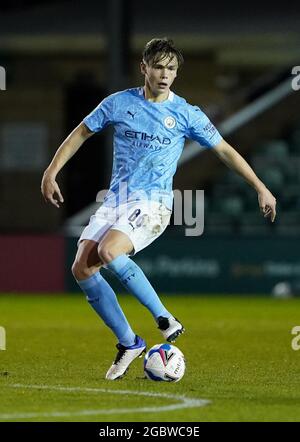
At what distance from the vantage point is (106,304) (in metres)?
8.02

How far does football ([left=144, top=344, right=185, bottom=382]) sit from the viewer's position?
Result: 7.83 metres

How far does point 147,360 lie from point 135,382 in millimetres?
153

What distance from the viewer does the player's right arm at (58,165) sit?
25.5ft

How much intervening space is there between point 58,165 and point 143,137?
22.7 inches

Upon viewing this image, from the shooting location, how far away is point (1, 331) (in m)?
12.0

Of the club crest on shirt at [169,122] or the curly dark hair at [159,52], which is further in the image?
the club crest on shirt at [169,122]

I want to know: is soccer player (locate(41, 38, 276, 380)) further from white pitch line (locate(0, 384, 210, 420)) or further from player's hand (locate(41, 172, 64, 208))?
white pitch line (locate(0, 384, 210, 420))

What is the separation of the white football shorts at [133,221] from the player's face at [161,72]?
703 mm

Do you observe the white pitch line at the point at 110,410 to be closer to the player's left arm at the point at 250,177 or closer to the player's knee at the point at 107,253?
the player's knee at the point at 107,253

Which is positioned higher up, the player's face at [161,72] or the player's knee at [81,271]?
the player's face at [161,72]

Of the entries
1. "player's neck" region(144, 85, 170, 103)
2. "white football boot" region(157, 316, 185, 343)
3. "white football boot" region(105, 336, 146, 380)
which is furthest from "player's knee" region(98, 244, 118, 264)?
"player's neck" region(144, 85, 170, 103)

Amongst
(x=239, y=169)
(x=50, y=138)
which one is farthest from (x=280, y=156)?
Answer: (x=239, y=169)

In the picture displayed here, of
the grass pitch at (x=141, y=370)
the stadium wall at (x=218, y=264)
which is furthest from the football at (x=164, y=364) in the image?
the stadium wall at (x=218, y=264)

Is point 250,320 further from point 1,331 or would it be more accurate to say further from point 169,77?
point 169,77
